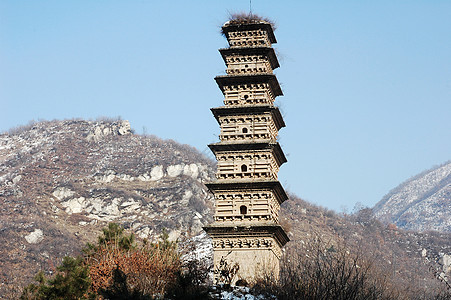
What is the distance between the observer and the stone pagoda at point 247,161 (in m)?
33.0

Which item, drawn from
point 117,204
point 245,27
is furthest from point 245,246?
point 117,204

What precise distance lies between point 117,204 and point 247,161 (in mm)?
102984

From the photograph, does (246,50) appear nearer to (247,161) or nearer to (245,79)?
(245,79)

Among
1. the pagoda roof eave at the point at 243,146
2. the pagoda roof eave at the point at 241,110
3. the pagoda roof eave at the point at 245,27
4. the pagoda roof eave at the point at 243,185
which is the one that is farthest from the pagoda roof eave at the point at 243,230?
the pagoda roof eave at the point at 245,27

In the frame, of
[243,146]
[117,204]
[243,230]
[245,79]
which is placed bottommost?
[243,230]

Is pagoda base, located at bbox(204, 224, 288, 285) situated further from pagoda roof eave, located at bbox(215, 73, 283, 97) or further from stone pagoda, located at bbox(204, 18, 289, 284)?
pagoda roof eave, located at bbox(215, 73, 283, 97)

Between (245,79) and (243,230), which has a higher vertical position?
(245,79)

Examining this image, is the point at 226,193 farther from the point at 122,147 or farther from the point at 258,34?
the point at 122,147

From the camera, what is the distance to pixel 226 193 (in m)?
34.3

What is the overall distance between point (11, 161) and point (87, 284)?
13653 cm

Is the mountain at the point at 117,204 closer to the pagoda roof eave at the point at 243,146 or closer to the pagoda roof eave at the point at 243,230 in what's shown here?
the pagoda roof eave at the point at 243,146

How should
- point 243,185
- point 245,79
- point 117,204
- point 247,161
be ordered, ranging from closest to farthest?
1. point 243,185
2. point 247,161
3. point 245,79
4. point 117,204

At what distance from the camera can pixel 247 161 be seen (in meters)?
34.8

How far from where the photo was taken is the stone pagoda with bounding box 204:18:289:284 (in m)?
33.0
